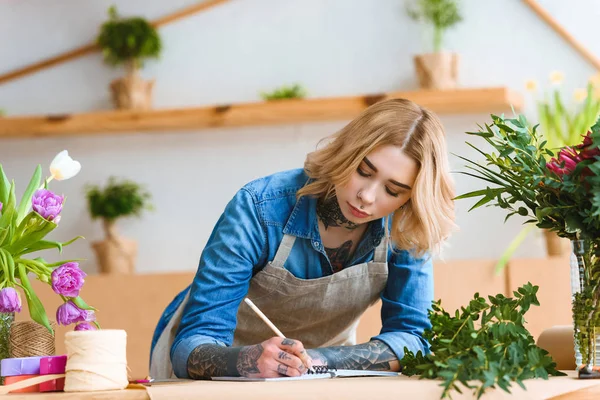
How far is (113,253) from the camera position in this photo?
3.39 meters

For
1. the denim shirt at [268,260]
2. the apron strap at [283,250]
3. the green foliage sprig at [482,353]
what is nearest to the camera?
the green foliage sprig at [482,353]

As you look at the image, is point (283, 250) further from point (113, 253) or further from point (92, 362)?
point (113, 253)

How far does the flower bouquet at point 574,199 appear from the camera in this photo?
53.1 inches

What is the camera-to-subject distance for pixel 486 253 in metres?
3.38

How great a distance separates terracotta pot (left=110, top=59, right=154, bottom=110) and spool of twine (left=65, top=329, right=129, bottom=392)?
2.35 metres

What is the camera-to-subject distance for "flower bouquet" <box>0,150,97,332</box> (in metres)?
1.41

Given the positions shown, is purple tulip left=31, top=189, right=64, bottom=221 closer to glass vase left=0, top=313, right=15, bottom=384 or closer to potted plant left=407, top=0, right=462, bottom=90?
glass vase left=0, top=313, right=15, bottom=384

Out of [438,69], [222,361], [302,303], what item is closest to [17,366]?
[222,361]

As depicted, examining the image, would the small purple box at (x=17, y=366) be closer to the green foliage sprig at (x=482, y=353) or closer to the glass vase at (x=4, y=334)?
the glass vase at (x=4, y=334)

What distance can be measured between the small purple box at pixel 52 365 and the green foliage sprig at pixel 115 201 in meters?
2.17

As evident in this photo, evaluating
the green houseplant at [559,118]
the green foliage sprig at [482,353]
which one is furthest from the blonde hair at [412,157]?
the green houseplant at [559,118]

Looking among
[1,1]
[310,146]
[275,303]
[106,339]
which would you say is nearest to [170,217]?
[310,146]

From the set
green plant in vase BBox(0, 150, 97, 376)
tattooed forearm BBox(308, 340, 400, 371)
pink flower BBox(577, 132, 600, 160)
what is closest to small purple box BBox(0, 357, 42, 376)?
green plant in vase BBox(0, 150, 97, 376)

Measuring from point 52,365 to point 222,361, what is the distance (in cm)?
33
